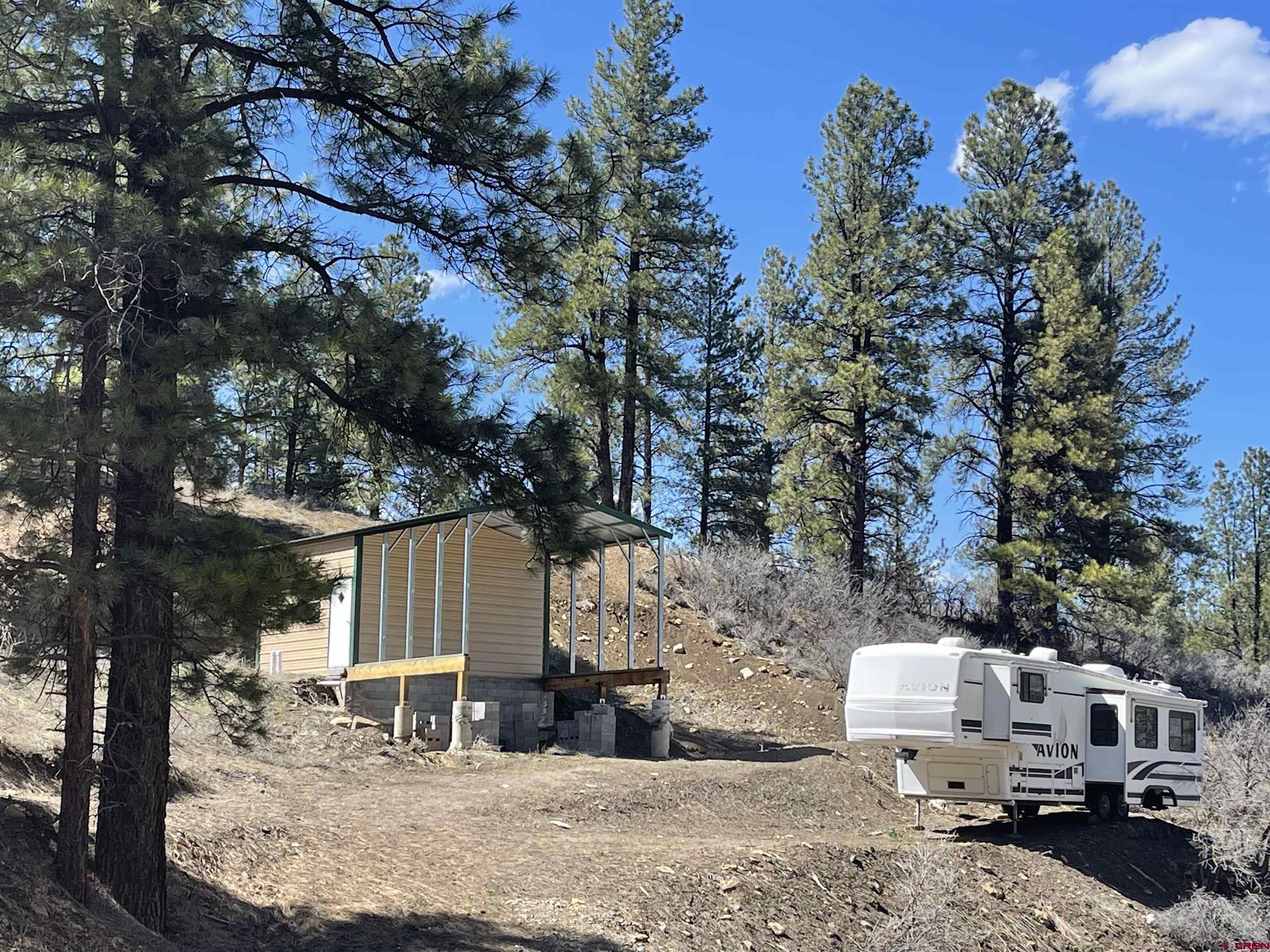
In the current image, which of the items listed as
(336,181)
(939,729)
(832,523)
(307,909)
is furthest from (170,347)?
(832,523)

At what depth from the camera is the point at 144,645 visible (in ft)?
25.4

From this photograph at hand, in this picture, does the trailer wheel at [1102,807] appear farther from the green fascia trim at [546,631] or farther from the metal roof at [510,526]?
the green fascia trim at [546,631]

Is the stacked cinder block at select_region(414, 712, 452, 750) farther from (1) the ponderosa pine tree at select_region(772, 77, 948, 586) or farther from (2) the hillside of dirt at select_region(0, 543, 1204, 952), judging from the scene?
(1) the ponderosa pine tree at select_region(772, 77, 948, 586)

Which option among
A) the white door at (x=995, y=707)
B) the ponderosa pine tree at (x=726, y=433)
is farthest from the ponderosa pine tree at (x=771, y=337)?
the white door at (x=995, y=707)

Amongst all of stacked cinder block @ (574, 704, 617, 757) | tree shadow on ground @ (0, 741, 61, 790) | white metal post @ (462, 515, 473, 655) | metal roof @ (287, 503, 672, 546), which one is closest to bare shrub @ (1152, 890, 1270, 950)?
stacked cinder block @ (574, 704, 617, 757)

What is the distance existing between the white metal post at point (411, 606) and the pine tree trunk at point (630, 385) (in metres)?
9.17

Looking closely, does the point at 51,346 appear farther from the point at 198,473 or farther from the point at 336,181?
the point at 336,181

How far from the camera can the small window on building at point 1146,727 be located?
16.5m

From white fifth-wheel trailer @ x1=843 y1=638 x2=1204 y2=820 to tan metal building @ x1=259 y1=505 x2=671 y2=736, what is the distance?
195 inches

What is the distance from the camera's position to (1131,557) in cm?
2828

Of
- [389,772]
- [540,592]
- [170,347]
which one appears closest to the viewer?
[170,347]

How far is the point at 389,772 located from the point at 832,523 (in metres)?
15.5

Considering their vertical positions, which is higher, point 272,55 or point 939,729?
point 272,55

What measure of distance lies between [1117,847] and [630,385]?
14789 millimetres
